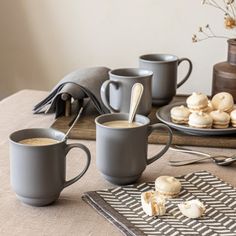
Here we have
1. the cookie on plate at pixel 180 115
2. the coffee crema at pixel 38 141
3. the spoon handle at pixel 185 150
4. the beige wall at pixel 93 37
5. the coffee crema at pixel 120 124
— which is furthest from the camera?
the beige wall at pixel 93 37

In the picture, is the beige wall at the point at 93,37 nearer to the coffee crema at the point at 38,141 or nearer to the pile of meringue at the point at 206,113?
the pile of meringue at the point at 206,113

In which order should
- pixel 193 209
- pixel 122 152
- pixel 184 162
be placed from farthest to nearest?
pixel 184 162
pixel 122 152
pixel 193 209

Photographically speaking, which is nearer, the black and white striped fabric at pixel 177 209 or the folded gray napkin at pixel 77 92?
the black and white striped fabric at pixel 177 209

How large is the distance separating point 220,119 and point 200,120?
1.8 inches

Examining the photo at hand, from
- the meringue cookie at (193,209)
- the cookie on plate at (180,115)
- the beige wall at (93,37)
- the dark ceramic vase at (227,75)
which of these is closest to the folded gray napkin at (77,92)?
the cookie on plate at (180,115)

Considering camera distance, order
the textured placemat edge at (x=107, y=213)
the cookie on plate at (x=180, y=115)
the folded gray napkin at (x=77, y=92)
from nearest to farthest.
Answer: the textured placemat edge at (x=107, y=213) < the cookie on plate at (x=180, y=115) < the folded gray napkin at (x=77, y=92)

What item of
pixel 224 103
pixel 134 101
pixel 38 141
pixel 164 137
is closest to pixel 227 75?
pixel 224 103

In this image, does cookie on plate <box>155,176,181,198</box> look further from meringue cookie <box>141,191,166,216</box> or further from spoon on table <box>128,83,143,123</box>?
spoon on table <box>128,83,143,123</box>

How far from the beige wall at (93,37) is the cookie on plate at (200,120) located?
119cm

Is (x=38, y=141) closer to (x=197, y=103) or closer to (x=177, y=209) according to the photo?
(x=177, y=209)

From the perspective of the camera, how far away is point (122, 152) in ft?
3.23

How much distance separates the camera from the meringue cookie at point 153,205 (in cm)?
87

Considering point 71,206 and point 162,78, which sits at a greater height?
point 162,78

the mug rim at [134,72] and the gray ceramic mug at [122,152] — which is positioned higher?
the mug rim at [134,72]
